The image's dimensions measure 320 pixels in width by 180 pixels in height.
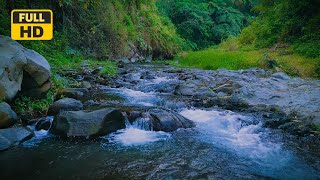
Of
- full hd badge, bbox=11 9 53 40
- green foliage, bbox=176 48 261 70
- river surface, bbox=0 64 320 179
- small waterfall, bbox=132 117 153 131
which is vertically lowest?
river surface, bbox=0 64 320 179

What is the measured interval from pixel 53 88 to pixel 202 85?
15.3 feet

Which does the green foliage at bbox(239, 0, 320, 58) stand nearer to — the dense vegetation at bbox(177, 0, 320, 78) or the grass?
the dense vegetation at bbox(177, 0, 320, 78)

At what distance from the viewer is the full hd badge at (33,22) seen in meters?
5.12

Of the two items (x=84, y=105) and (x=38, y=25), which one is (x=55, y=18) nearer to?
(x=84, y=105)

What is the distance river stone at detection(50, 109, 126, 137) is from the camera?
5324mm

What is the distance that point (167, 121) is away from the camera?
606 cm

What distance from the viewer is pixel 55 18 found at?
46.1ft

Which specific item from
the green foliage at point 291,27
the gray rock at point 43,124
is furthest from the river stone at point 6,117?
the green foliage at point 291,27

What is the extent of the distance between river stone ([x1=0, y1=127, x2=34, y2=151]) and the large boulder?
884 mm

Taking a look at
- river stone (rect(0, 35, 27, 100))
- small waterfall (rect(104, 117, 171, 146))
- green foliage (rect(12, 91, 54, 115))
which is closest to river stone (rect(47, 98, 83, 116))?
green foliage (rect(12, 91, 54, 115))

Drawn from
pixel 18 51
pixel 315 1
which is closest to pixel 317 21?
pixel 315 1

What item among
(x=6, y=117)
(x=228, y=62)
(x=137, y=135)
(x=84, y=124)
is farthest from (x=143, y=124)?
(x=228, y=62)

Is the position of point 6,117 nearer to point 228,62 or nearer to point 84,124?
point 84,124

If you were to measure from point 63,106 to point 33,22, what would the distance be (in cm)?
201
